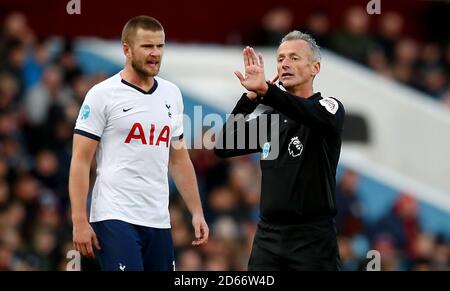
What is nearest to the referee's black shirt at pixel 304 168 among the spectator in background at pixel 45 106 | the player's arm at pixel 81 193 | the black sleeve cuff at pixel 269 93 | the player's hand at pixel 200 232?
the black sleeve cuff at pixel 269 93

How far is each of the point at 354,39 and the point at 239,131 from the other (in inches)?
467

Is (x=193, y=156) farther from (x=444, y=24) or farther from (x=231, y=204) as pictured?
(x=444, y=24)

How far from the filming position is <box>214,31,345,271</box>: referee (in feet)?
28.1

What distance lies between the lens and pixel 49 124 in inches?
608

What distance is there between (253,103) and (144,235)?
4.02 ft

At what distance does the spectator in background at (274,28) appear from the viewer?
1920 cm

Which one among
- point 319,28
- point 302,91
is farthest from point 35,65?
point 302,91

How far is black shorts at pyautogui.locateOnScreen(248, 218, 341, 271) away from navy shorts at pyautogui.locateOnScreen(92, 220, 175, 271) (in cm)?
67

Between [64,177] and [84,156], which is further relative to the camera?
[64,177]

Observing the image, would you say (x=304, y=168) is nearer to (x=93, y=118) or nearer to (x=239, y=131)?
(x=239, y=131)

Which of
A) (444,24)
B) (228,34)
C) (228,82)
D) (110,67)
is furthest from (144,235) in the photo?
(444,24)

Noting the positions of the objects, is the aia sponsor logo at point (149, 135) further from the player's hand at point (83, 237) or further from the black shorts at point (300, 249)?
the black shorts at point (300, 249)

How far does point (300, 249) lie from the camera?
8.59 m

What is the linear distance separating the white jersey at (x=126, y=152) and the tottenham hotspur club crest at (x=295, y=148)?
2.96 feet
